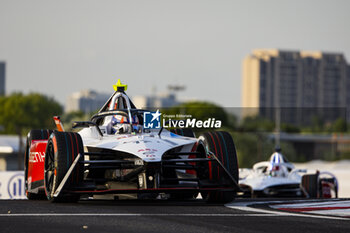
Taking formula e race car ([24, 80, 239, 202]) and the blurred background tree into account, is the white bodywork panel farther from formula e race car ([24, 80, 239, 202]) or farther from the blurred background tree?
the blurred background tree

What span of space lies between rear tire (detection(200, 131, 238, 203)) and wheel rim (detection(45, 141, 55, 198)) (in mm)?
2376

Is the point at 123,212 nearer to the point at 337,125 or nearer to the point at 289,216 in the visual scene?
the point at 289,216

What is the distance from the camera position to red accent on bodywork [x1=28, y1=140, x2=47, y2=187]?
13633mm

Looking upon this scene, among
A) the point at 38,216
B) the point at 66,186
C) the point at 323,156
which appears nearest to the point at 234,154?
the point at 66,186

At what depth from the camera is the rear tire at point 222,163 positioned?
1235 centimetres

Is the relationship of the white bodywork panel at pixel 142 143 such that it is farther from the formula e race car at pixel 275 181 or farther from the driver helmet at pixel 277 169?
the driver helmet at pixel 277 169

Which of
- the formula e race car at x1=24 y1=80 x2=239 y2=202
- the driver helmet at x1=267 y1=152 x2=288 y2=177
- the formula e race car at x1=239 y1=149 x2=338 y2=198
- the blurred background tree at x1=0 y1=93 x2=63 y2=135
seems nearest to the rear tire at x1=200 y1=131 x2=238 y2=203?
the formula e race car at x1=24 y1=80 x2=239 y2=202

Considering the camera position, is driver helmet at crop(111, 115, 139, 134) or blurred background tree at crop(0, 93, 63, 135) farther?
blurred background tree at crop(0, 93, 63, 135)

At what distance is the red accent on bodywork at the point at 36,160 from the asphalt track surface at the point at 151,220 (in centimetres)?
272

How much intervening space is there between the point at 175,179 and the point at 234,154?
1.09 m

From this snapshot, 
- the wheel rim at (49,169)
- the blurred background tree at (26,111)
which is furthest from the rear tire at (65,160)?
the blurred background tree at (26,111)

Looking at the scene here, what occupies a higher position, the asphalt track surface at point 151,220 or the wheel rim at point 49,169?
the wheel rim at point 49,169

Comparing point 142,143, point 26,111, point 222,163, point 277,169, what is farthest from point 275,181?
point 26,111

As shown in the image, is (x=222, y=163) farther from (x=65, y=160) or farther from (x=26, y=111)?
(x=26, y=111)
